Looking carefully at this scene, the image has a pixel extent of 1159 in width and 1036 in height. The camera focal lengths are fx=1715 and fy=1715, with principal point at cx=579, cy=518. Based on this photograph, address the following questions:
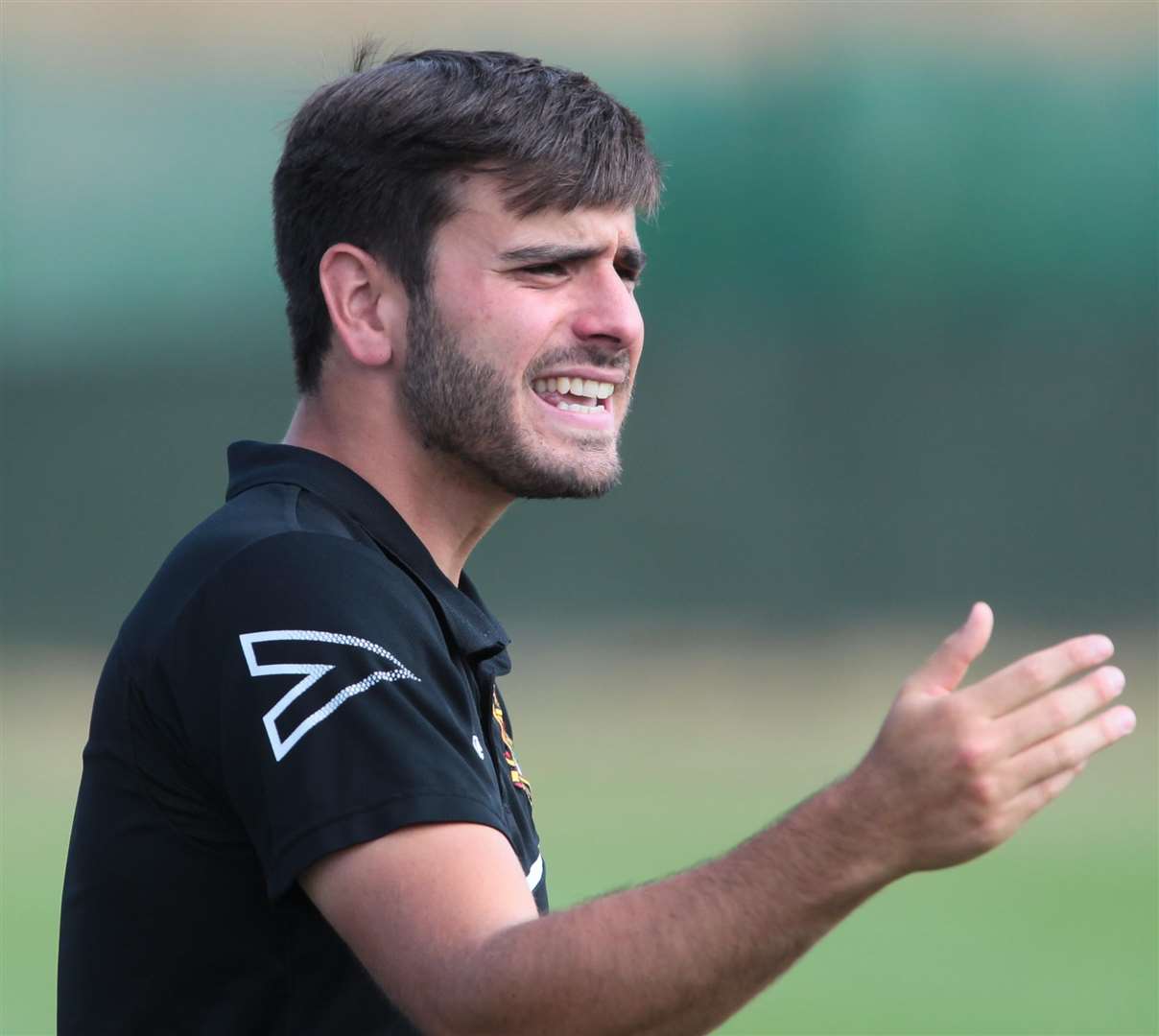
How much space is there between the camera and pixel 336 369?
208cm

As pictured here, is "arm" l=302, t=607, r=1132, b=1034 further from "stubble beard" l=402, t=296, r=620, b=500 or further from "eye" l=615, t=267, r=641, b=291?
"eye" l=615, t=267, r=641, b=291

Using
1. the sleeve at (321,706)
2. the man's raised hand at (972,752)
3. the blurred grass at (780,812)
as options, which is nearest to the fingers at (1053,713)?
the man's raised hand at (972,752)

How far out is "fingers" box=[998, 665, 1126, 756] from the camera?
1362mm

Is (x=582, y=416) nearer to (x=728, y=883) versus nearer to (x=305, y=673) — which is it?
(x=305, y=673)

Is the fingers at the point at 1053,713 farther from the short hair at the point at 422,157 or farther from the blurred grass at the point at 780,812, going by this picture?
the blurred grass at the point at 780,812

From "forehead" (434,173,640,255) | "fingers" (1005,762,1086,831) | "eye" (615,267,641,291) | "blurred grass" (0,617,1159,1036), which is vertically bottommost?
"blurred grass" (0,617,1159,1036)

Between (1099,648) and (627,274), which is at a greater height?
(627,274)

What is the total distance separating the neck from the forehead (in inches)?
8.5

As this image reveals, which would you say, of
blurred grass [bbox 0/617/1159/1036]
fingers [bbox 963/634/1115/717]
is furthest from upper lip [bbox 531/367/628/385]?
blurred grass [bbox 0/617/1159/1036]

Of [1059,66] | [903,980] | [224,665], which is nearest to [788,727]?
[903,980]

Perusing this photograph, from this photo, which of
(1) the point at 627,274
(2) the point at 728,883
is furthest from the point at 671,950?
(1) the point at 627,274

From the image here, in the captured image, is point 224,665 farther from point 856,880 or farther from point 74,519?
point 74,519

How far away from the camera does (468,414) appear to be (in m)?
2.00

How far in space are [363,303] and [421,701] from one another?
27.3 inches
